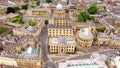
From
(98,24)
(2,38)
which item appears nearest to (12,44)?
(2,38)

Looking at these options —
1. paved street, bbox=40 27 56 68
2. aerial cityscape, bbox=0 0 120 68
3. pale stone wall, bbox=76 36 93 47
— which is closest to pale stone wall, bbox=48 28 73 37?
aerial cityscape, bbox=0 0 120 68

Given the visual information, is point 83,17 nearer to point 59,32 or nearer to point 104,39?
point 59,32

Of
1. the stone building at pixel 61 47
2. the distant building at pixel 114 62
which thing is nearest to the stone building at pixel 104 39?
the stone building at pixel 61 47

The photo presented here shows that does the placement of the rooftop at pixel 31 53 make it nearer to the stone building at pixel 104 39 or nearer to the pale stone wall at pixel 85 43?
the pale stone wall at pixel 85 43

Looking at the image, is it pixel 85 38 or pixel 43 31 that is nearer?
pixel 85 38

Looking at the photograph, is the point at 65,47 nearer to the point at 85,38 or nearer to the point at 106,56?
the point at 85,38

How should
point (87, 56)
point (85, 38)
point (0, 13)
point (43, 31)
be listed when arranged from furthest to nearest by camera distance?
point (0, 13), point (43, 31), point (85, 38), point (87, 56)

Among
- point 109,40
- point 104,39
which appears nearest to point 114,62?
point 104,39

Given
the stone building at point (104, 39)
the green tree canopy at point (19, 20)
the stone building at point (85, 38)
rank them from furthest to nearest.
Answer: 1. the green tree canopy at point (19, 20)
2. the stone building at point (104, 39)
3. the stone building at point (85, 38)

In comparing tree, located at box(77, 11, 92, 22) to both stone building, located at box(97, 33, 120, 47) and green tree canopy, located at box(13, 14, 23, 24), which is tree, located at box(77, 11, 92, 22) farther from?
green tree canopy, located at box(13, 14, 23, 24)
